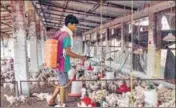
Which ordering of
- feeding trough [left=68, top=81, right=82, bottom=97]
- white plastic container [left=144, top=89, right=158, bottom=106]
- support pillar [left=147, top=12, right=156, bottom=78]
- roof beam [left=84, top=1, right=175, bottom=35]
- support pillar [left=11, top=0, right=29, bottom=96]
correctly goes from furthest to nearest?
support pillar [left=147, top=12, right=156, bottom=78] < support pillar [left=11, top=0, right=29, bottom=96] < roof beam [left=84, top=1, right=175, bottom=35] < feeding trough [left=68, top=81, right=82, bottom=97] < white plastic container [left=144, top=89, right=158, bottom=106]

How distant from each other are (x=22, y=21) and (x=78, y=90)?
1611 millimetres

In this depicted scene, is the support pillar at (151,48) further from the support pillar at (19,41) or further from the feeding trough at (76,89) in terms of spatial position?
the support pillar at (19,41)

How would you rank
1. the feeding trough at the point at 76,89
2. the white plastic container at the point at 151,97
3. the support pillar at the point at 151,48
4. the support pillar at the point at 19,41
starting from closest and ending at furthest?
1. the white plastic container at the point at 151,97
2. the feeding trough at the point at 76,89
3. the support pillar at the point at 19,41
4. the support pillar at the point at 151,48

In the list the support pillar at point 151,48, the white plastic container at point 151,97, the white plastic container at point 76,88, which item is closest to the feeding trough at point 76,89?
the white plastic container at point 76,88

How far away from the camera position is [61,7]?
7.66m

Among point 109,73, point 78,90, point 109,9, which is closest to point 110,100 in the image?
point 78,90

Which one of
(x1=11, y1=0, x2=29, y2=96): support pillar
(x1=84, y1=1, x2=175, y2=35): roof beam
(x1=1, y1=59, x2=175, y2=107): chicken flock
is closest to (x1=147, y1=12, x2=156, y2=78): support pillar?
(x1=84, y1=1, x2=175, y2=35): roof beam

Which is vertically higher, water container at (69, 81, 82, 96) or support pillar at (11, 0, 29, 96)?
support pillar at (11, 0, 29, 96)

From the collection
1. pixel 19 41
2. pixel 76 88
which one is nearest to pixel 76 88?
pixel 76 88

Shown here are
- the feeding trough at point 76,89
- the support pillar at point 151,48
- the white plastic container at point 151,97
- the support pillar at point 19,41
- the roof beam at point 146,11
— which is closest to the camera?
the white plastic container at point 151,97

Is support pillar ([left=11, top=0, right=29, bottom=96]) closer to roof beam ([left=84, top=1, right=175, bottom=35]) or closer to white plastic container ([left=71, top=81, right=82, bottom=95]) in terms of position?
white plastic container ([left=71, top=81, right=82, bottom=95])

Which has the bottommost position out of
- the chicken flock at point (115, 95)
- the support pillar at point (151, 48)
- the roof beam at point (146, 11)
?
the chicken flock at point (115, 95)

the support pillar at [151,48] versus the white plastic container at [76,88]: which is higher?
the support pillar at [151,48]

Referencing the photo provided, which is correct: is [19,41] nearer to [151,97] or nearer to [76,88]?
[76,88]
